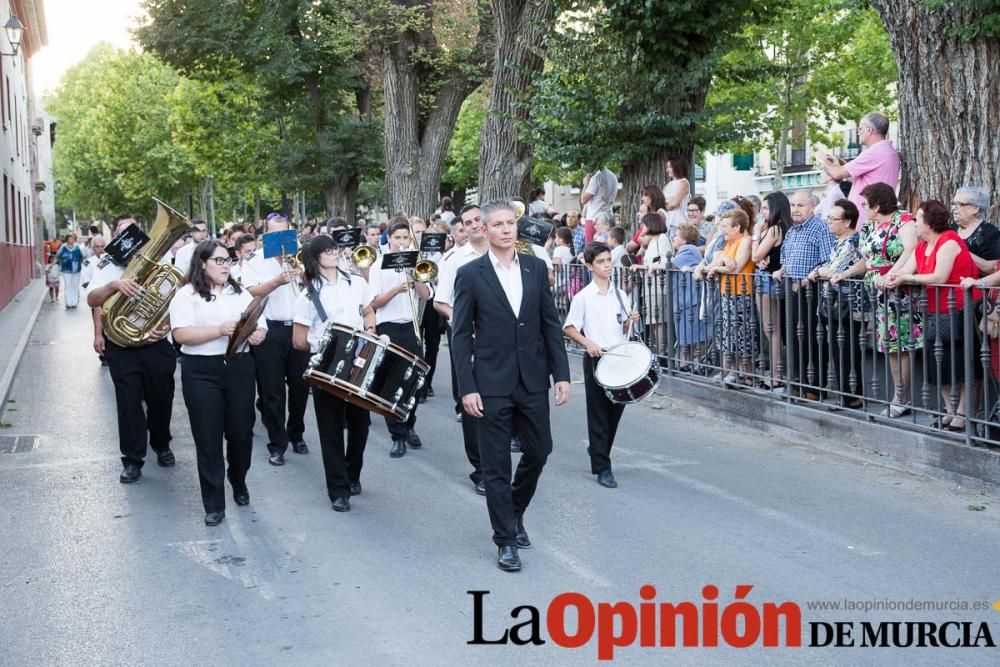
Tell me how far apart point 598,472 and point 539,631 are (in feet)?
10.7

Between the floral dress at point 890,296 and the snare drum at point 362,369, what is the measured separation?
3.71 m

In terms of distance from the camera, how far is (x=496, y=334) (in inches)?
266

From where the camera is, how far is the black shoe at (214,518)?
7781 mm

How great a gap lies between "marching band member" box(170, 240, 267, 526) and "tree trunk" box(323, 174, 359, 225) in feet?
93.6

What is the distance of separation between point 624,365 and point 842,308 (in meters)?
2.23

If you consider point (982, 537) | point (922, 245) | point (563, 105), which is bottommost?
point (982, 537)

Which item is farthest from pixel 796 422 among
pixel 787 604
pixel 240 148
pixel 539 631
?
pixel 240 148

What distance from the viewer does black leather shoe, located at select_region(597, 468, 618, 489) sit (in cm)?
863

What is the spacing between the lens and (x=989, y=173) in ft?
34.8

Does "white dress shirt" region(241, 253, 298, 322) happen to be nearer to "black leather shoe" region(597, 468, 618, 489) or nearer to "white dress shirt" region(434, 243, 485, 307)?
"white dress shirt" region(434, 243, 485, 307)

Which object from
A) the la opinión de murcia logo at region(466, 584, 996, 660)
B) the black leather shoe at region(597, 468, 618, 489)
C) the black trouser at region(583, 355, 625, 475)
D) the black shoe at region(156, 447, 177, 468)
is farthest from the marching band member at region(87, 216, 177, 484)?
the la opinión de murcia logo at region(466, 584, 996, 660)

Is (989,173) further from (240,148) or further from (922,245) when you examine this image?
(240,148)

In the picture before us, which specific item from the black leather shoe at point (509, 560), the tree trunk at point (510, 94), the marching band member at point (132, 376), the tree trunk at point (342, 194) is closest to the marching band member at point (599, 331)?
the black leather shoe at point (509, 560)

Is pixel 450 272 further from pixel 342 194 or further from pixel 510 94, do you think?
pixel 342 194
